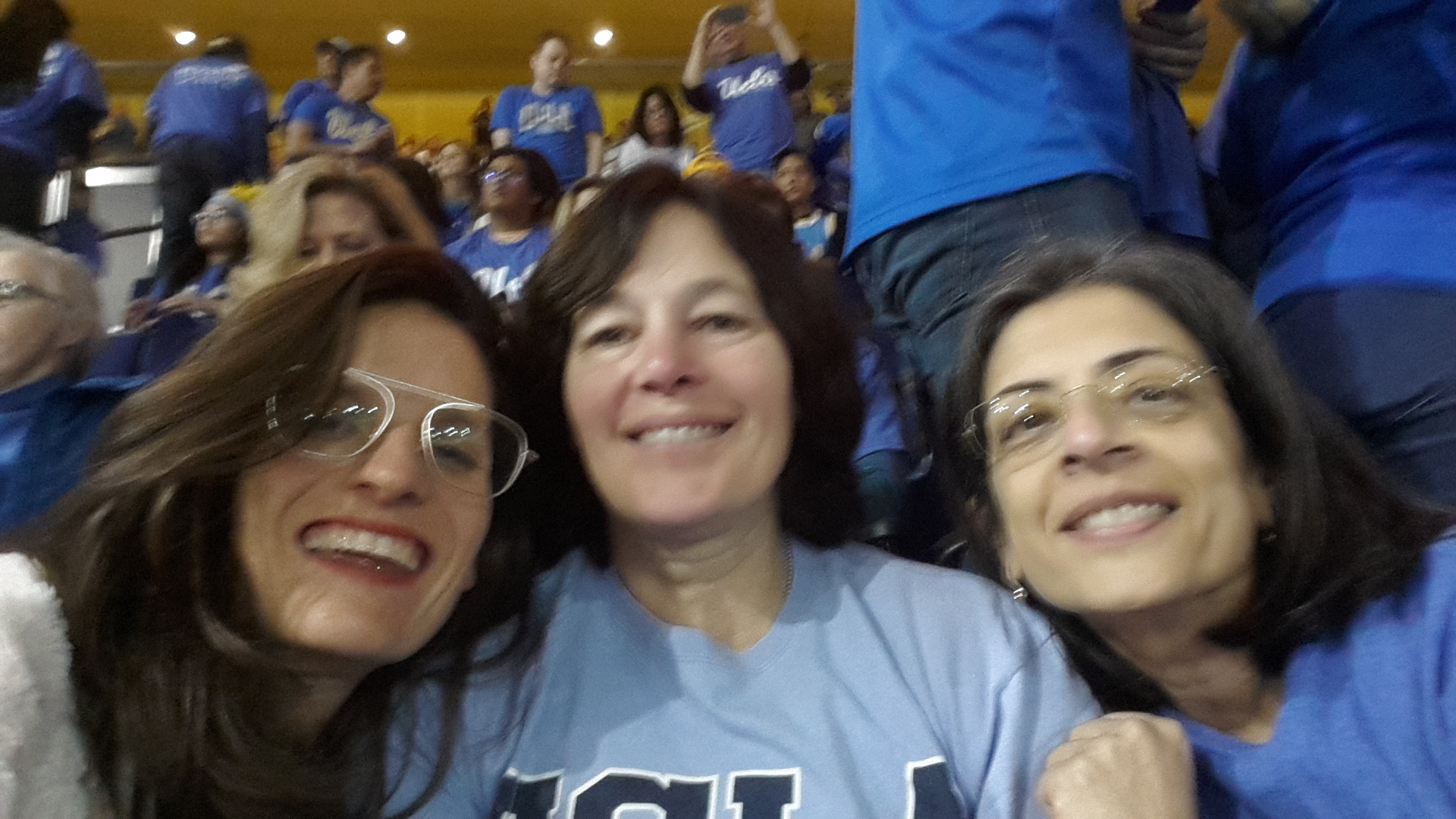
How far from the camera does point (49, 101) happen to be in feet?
11.2

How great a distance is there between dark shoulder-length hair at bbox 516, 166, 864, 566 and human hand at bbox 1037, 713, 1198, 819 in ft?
1.57

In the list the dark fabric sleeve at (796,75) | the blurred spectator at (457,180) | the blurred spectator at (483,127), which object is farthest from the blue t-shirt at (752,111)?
the blurred spectator at (483,127)

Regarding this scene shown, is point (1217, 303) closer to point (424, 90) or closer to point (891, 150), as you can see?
point (891, 150)

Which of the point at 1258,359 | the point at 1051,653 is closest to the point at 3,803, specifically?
the point at 1051,653

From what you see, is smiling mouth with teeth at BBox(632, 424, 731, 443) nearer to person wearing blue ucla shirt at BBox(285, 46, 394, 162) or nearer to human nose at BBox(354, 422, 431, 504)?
human nose at BBox(354, 422, 431, 504)

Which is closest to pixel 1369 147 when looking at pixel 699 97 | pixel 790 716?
pixel 790 716

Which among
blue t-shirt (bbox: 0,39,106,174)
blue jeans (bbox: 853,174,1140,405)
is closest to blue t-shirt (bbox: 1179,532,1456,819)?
blue jeans (bbox: 853,174,1140,405)

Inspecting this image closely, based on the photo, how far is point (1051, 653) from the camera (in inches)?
46.3

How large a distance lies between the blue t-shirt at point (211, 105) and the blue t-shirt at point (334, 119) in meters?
0.43

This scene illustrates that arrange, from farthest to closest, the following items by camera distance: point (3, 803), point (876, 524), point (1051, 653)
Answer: point (876, 524) < point (1051, 653) < point (3, 803)

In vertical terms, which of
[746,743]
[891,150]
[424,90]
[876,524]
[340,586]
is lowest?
[424,90]

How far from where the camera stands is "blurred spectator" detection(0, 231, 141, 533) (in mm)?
1491

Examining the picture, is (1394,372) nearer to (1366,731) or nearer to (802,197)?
(1366,731)

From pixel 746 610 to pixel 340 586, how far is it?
489 millimetres
